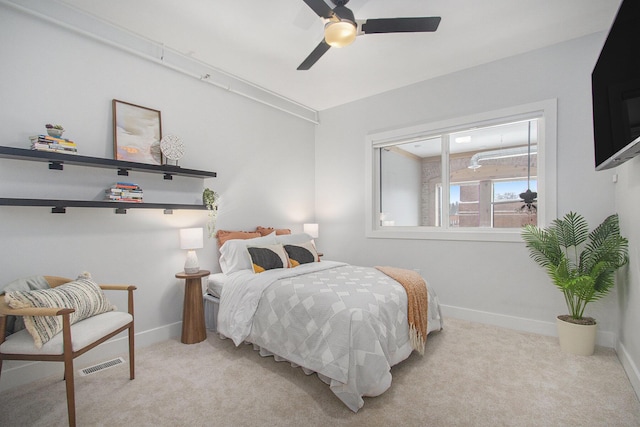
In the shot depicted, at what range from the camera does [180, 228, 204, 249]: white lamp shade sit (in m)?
3.03

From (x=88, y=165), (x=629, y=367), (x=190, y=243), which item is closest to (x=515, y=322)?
(x=629, y=367)

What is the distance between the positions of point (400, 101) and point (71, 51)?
138 inches

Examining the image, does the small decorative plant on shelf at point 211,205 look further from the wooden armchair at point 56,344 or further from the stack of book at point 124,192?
the wooden armchair at point 56,344

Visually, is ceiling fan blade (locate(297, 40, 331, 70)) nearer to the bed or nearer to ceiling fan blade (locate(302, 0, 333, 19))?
ceiling fan blade (locate(302, 0, 333, 19))

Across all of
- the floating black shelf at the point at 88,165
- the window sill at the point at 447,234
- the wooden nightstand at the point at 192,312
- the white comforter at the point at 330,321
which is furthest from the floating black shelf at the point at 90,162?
the window sill at the point at 447,234

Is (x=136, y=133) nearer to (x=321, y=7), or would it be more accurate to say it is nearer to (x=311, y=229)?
(x=321, y=7)

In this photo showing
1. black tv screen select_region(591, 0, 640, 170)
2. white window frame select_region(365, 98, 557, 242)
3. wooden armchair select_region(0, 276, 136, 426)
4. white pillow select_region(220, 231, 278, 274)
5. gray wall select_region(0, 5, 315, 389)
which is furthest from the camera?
white pillow select_region(220, 231, 278, 274)

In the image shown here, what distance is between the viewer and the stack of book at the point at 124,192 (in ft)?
8.64

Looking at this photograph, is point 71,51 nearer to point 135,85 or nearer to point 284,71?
point 135,85

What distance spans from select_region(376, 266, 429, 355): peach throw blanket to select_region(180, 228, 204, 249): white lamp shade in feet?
6.23

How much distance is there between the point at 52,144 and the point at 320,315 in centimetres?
234

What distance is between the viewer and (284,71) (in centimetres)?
366

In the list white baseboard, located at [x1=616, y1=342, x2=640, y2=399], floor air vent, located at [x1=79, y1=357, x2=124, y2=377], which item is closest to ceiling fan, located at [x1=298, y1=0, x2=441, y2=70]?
white baseboard, located at [x1=616, y1=342, x2=640, y2=399]

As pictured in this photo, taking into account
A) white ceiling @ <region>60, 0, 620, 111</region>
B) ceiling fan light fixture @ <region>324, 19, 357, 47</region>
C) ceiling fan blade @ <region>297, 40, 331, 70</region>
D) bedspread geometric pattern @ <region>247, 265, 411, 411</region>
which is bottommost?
bedspread geometric pattern @ <region>247, 265, 411, 411</region>
